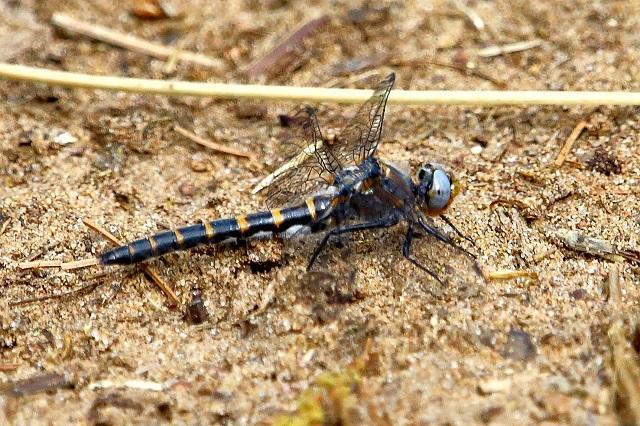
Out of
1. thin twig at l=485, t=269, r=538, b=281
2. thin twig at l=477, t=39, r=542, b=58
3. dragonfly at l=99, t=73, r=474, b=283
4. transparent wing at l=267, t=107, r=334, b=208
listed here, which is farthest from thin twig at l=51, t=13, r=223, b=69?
thin twig at l=485, t=269, r=538, b=281

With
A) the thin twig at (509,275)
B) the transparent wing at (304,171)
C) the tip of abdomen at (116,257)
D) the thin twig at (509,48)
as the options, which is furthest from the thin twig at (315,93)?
the tip of abdomen at (116,257)

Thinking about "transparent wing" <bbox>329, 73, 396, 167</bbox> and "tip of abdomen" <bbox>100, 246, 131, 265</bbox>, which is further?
"transparent wing" <bbox>329, 73, 396, 167</bbox>

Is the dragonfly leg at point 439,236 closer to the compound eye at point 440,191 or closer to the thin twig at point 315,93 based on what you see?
the compound eye at point 440,191

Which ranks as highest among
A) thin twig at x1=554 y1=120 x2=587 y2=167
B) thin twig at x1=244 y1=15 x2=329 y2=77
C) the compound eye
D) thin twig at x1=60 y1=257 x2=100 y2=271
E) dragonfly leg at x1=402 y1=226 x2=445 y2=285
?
thin twig at x1=244 y1=15 x2=329 y2=77

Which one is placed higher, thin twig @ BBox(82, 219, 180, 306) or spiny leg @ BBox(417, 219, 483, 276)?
thin twig @ BBox(82, 219, 180, 306)

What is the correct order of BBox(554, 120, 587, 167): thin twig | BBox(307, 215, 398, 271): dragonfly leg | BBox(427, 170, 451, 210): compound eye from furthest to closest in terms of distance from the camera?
BBox(554, 120, 587, 167): thin twig, BBox(307, 215, 398, 271): dragonfly leg, BBox(427, 170, 451, 210): compound eye

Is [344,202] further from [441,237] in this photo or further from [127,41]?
[127,41]

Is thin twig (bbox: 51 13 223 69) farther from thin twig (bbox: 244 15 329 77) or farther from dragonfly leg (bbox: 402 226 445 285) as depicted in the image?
dragonfly leg (bbox: 402 226 445 285)
